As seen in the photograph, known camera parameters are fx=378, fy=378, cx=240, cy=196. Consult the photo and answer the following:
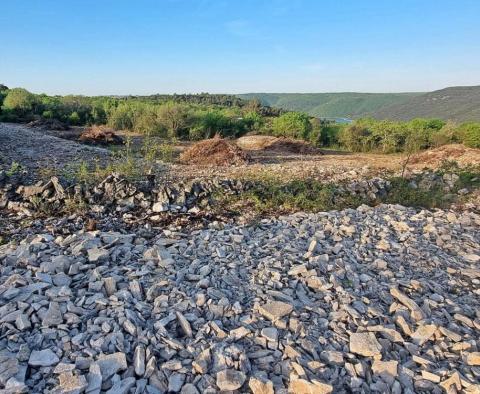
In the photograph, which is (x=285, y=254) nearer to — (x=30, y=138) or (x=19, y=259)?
(x=19, y=259)

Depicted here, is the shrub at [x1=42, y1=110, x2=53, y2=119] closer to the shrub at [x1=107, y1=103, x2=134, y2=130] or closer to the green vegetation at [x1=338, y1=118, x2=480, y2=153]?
the shrub at [x1=107, y1=103, x2=134, y2=130]

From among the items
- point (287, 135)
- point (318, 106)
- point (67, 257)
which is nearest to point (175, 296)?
point (67, 257)

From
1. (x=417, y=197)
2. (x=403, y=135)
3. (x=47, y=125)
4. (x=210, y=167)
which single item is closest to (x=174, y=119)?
(x=47, y=125)

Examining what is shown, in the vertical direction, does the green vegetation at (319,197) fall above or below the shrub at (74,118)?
below

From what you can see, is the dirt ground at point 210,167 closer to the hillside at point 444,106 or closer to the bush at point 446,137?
the bush at point 446,137

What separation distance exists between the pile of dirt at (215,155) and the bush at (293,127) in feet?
25.6

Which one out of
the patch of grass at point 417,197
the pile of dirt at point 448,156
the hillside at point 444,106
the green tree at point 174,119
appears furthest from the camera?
the hillside at point 444,106

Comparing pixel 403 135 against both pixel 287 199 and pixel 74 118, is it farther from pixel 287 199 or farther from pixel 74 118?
pixel 74 118

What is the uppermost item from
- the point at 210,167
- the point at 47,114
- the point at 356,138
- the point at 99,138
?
the point at 47,114

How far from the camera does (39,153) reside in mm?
10578

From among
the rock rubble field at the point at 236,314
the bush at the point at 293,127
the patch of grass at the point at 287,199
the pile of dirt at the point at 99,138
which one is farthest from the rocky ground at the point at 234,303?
the bush at the point at 293,127

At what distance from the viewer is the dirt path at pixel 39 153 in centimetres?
889

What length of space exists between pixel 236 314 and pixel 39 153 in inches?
388

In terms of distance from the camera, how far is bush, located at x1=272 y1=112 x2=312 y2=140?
62.5ft
